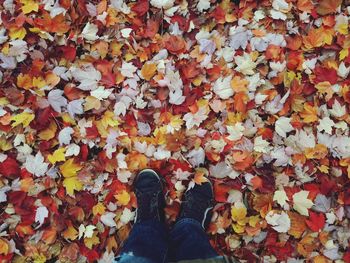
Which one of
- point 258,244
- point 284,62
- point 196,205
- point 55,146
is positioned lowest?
point 258,244

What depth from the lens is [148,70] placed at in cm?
236

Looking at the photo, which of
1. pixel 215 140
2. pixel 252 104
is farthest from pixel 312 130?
pixel 215 140

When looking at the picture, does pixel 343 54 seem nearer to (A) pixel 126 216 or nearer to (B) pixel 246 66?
(B) pixel 246 66

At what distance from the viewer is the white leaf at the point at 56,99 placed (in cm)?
230

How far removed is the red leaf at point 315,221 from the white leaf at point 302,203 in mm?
32

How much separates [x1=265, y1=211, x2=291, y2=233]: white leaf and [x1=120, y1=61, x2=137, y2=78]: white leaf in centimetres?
103

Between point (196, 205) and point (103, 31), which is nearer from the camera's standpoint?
point (196, 205)

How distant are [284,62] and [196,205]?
902 mm

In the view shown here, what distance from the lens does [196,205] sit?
2227 mm

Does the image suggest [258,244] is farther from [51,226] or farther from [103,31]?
[103,31]

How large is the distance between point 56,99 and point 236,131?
957 mm

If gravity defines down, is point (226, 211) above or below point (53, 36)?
below

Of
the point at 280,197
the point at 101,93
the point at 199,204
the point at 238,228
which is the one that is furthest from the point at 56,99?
the point at 280,197

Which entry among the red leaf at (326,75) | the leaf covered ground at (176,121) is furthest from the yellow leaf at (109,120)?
the red leaf at (326,75)
